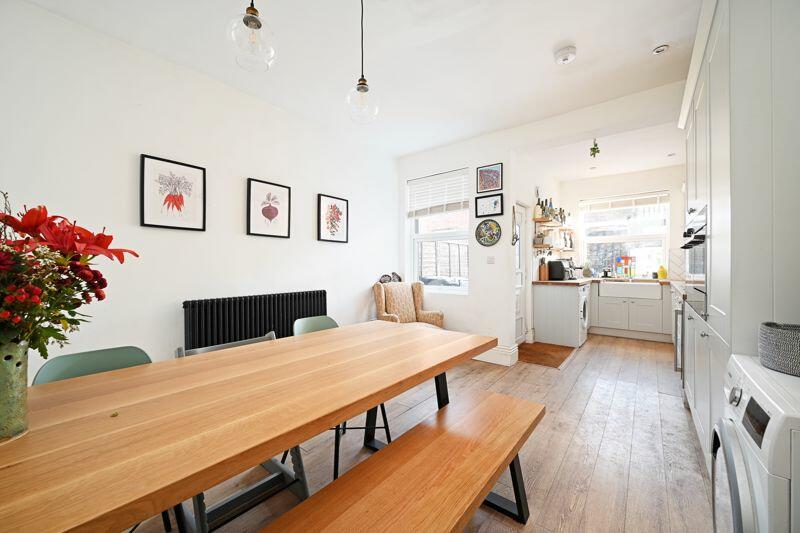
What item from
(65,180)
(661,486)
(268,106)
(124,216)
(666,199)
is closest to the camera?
(661,486)

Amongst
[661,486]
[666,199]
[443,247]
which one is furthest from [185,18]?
[666,199]

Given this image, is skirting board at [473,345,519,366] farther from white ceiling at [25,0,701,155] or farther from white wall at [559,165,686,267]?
white wall at [559,165,686,267]

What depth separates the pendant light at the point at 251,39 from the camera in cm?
129

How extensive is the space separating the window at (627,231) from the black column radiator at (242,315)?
5.26 metres

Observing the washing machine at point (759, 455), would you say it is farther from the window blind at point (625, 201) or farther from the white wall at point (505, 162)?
Answer: the window blind at point (625, 201)

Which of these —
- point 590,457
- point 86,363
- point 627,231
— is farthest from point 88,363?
point 627,231

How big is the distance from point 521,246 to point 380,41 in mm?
3361

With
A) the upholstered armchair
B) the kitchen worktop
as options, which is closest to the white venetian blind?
the upholstered armchair

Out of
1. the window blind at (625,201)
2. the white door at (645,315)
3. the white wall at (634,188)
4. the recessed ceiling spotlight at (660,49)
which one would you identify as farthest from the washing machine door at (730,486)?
the window blind at (625,201)

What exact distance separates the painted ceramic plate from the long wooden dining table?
103 inches

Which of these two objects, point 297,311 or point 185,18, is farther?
point 297,311

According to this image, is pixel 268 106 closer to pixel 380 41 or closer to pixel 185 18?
pixel 185 18

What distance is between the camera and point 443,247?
447 cm

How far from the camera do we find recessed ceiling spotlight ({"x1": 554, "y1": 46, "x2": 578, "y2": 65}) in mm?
2291
